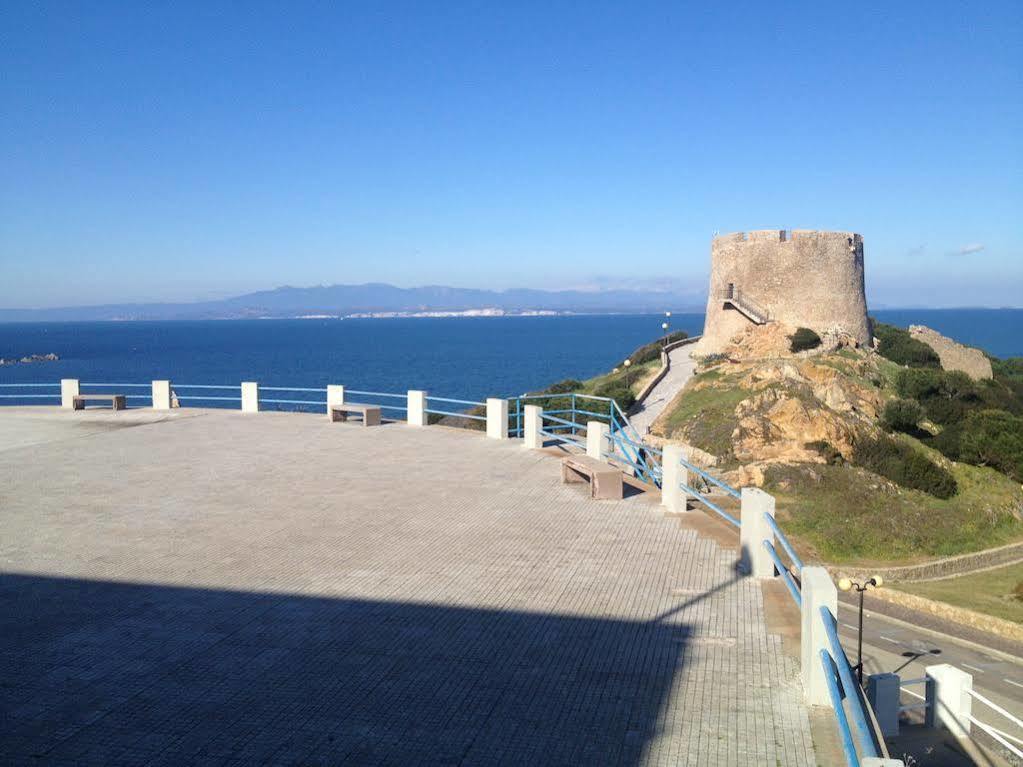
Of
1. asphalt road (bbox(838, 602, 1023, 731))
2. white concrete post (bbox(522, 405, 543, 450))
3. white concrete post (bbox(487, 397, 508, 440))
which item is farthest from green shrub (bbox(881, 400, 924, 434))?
white concrete post (bbox(522, 405, 543, 450))

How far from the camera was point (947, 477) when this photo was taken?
29594mm

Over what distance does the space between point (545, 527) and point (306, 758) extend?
16.5ft

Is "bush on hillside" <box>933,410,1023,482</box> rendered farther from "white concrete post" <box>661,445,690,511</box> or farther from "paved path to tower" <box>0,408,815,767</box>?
"white concrete post" <box>661,445,690,511</box>

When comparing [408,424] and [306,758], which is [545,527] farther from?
[408,424]

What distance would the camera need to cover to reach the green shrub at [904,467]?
94.7 feet

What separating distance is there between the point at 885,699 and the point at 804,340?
36.8 m

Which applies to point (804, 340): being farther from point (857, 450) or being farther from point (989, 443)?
point (857, 450)

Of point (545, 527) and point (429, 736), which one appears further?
point (545, 527)

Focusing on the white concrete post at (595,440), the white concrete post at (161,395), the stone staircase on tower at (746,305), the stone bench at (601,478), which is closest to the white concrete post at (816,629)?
the stone bench at (601,478)

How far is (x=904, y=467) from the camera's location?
29.1 m

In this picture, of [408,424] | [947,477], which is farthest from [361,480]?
[947,477]

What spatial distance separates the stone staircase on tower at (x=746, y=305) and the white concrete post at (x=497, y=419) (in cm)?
3255

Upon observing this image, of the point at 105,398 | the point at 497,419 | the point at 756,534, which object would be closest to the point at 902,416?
the point at 497,419

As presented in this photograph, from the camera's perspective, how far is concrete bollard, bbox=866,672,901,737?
694 centimetres
